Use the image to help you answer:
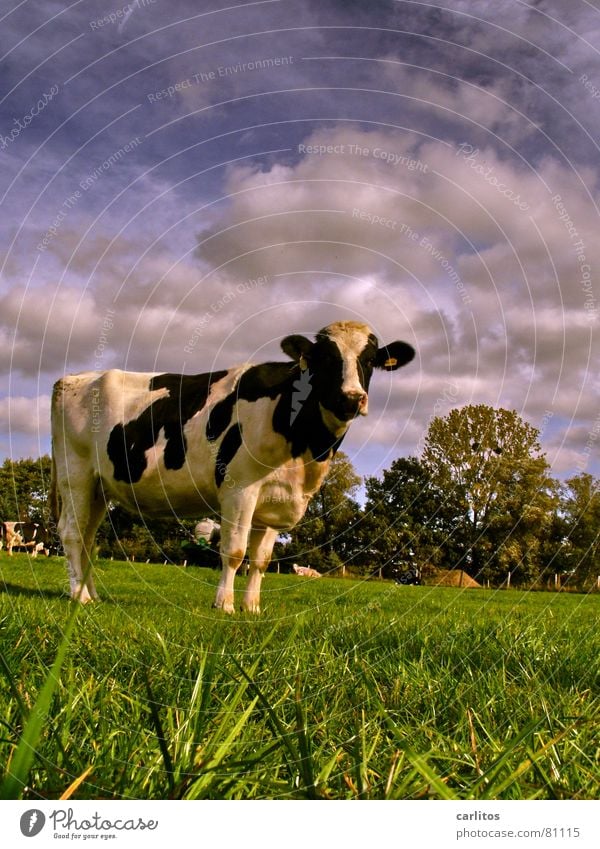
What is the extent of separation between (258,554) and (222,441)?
1.61m

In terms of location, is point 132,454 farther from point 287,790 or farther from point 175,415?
point 287,790

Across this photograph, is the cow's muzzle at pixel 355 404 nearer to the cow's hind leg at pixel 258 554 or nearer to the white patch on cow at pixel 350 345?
the white patch on cow at pixel 350 345

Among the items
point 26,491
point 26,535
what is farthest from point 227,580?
point 26,535

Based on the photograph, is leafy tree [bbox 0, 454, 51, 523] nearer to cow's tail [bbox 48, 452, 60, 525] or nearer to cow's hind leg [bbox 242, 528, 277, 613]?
cow's tail [bbox 48, 452, 60, 525]

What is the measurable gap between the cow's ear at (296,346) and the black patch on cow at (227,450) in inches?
70.1

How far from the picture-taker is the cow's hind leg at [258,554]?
8.48 meters

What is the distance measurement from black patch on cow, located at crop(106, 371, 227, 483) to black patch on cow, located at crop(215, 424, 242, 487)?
0.74 m

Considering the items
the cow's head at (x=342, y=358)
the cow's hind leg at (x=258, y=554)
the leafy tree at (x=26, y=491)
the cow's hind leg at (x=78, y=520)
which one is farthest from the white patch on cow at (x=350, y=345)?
the leafy tree at (x=26, y=491)

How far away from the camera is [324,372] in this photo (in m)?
7.16

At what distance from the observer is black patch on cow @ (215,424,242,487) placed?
8672mm

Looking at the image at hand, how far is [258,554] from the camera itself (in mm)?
9031

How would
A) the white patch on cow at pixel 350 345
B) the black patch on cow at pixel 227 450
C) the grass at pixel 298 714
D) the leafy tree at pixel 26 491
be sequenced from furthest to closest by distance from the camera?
the leafy tree at pixel 26 491, the black patch on cow at pixel 227 450, the white patch on cow at pixel 350 345, the grass at pixel 298 714

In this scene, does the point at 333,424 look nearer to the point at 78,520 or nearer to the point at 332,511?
the point at 332,511
